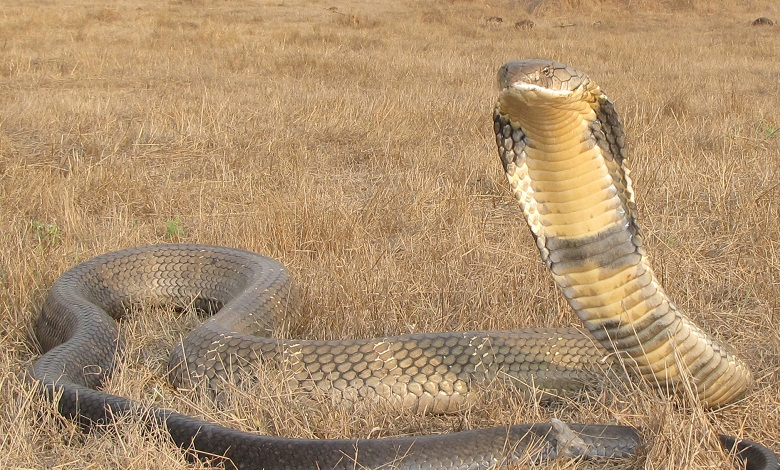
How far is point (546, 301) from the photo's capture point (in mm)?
4355

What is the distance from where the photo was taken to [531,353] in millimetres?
3801

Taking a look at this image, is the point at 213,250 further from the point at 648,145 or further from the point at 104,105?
the point at 104,105

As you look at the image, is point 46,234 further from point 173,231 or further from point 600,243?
point 600,243

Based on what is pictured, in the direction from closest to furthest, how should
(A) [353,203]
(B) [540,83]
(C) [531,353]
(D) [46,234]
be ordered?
(B) [540,83] → (C) [531,353] → (D) [46,234] → (A) [353,203]

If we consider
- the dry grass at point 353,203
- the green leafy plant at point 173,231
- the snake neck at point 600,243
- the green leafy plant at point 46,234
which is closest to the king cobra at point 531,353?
the snake neck at point 600,243

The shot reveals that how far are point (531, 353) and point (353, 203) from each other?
261 centimetres

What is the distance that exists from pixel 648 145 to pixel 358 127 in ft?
8.48

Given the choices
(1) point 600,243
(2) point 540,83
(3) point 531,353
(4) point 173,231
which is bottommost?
(4) point 173,231

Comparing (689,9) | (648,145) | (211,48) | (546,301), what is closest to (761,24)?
(689,9)

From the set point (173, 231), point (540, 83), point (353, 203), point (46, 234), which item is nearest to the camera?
point (540, 83)

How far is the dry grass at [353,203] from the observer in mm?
3248

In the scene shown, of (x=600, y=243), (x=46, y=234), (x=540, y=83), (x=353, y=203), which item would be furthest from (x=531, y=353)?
(x=46, y=234)

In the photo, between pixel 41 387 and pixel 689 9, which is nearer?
pixel 41 387

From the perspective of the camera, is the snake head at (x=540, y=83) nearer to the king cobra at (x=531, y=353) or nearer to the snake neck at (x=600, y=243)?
the king cobra at (x=531, y=353)
